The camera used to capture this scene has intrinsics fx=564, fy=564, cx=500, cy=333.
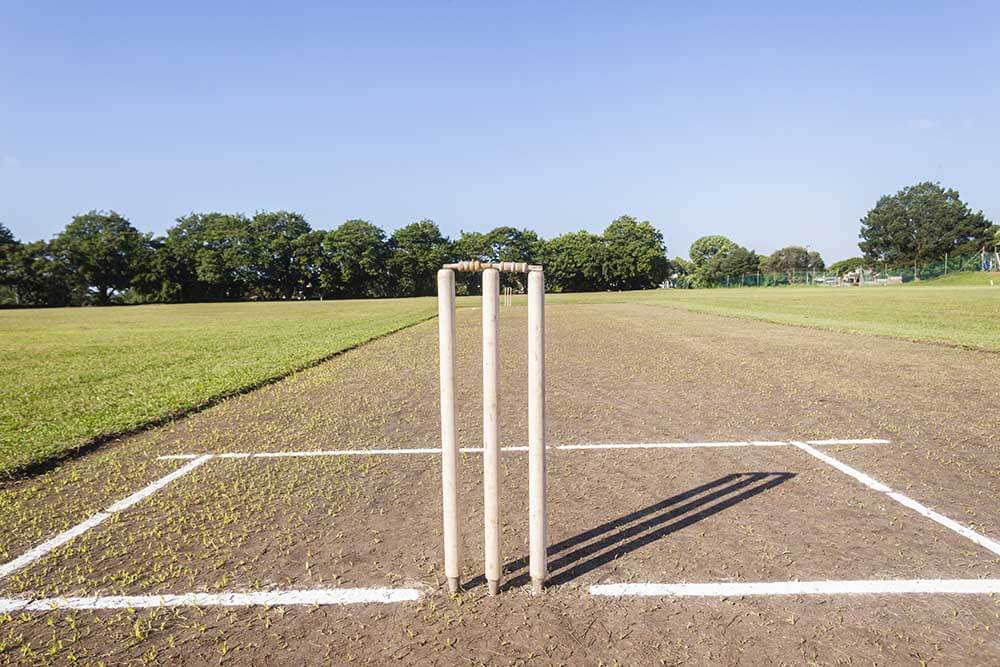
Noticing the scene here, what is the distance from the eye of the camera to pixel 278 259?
89688mm

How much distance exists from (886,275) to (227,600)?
113552 mm

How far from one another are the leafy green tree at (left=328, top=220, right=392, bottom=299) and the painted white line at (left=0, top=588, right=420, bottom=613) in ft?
298

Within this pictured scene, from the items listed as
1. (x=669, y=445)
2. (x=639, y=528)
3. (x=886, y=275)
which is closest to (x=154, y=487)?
(x=639, y=528)

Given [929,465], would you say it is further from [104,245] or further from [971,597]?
[104,245]

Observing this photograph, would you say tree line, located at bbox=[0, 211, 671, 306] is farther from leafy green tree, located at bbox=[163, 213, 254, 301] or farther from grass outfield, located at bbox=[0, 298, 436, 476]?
grass outfield, located at bbox=[0, 298, 436, 476]

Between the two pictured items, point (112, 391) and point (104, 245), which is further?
point (104, 245)

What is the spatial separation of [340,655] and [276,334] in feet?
61.4

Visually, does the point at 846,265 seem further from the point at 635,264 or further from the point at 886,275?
the point at 635,264

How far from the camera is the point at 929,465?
477 cm

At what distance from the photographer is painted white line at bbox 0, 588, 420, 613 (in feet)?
9.07

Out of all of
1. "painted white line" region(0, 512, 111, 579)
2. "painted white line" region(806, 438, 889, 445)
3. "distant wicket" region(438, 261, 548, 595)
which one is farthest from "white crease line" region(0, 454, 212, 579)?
"painted white line" region(806, 438, 889, 445)

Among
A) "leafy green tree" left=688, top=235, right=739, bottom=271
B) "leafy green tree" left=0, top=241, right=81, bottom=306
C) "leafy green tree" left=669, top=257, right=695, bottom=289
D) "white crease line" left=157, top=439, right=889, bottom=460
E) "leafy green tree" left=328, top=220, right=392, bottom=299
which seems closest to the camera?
"white crease line" left=157, top=439, right=889, bottom=460

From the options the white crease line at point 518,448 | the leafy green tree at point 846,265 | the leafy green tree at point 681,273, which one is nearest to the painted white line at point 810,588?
the white crease line at point 518,448

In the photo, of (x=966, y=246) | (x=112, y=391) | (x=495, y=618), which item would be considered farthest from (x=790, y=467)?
(x=966, y=246)
